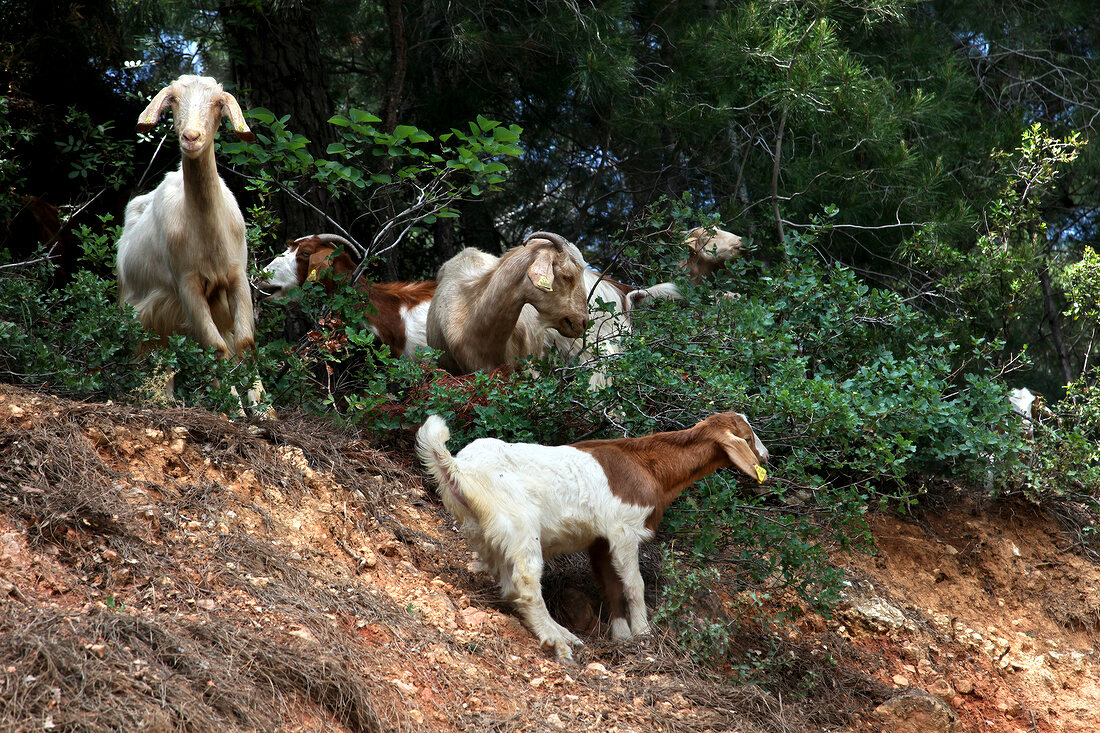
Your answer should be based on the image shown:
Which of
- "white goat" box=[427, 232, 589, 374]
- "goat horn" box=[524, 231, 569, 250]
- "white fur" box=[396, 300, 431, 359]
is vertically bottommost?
"white fur" box=[396, 300, 431, 359]

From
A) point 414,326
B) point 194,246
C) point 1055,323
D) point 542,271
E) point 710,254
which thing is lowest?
point 414,326

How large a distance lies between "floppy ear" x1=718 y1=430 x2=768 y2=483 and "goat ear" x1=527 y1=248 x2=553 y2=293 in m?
1.51

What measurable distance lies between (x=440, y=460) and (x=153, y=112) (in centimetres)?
233

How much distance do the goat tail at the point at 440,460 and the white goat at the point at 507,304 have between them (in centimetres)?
154

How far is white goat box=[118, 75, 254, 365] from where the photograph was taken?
524cm

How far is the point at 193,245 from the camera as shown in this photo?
550cm

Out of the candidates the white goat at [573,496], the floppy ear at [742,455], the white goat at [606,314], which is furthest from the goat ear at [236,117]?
the floppy ear at [742,455]

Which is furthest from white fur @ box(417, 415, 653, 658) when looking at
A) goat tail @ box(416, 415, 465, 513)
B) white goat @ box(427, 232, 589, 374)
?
white goat @ box(427, 232, 589, 374)

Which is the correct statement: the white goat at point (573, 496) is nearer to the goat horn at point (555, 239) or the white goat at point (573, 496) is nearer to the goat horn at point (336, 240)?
the goat horn at point (555, 239)

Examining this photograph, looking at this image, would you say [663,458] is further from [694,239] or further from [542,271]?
[694,239]

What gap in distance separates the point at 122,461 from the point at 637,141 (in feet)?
16.2

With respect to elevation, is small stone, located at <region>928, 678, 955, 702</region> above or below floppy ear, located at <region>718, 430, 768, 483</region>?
below

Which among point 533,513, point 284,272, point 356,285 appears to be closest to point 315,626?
point 533,513

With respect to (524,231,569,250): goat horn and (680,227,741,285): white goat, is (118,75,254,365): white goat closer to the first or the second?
(524,231,569,250): goat horn
